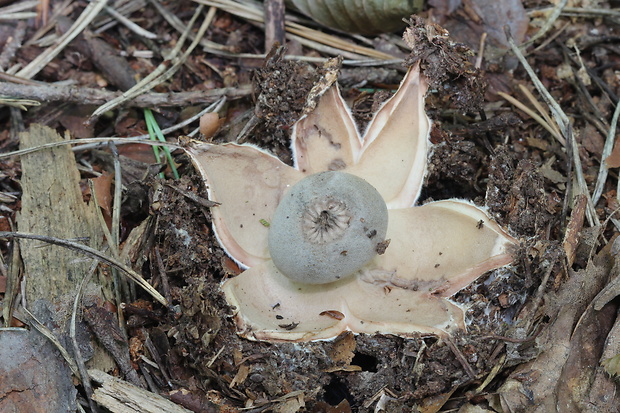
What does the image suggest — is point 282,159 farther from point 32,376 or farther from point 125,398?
point 32,376

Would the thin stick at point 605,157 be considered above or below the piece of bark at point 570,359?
above

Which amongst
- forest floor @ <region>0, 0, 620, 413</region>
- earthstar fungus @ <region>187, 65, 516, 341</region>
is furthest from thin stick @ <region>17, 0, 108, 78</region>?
earthstar fungus @ <region>187, 65, 516, 341</region>

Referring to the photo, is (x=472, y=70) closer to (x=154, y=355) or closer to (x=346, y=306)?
(x=346, y=306)

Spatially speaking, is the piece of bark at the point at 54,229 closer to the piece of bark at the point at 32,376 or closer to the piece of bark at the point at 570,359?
the piece of bark at the point at 32,376

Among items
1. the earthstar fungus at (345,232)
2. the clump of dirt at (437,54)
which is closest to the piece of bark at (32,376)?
the earthstar fungus at (345,232)

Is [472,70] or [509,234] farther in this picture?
[472,70]

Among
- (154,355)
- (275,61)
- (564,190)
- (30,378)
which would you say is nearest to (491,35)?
(564,190)

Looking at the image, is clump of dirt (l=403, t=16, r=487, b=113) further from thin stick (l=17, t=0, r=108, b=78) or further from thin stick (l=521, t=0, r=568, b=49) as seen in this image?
thin stick (l=17, t=0, r=108, b=78)
